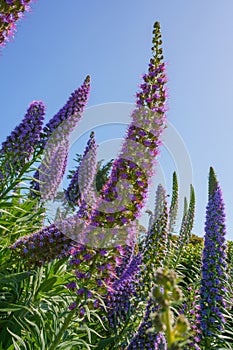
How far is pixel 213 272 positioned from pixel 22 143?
10.6ft

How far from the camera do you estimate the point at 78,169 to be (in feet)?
21.2

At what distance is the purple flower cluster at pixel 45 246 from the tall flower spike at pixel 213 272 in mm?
2319

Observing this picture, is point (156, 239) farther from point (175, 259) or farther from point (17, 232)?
point (175, 259)

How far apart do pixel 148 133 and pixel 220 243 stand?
8.86ft

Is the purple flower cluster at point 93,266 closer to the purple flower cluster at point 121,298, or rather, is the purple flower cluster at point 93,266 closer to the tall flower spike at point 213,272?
the purple flower cluster at point 121,298

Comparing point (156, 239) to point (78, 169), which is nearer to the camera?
point (156, 239)

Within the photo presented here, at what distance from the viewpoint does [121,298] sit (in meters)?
4.38

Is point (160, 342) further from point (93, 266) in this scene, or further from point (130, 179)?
point (130, 179)

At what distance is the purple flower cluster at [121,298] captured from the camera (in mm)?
4312

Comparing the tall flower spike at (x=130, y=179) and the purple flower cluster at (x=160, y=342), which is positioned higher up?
the tall flower spike at (x=130, y=179)

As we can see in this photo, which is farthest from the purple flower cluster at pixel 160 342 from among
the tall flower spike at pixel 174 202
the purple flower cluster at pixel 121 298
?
the tall flower spike at pixel 174 202

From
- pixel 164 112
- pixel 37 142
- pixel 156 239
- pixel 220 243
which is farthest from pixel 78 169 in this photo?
pixel 164 112

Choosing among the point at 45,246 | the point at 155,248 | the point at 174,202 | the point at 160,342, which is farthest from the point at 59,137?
the point at 174,202

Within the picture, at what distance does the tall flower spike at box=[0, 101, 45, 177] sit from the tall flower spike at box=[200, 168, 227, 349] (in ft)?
9.49
